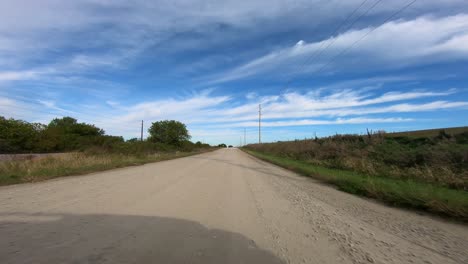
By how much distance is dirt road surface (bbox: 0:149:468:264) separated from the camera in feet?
11.3

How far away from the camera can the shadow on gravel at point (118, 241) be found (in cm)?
328

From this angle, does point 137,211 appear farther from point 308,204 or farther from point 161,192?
point 308,204

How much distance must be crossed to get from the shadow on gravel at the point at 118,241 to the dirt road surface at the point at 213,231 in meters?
0.01

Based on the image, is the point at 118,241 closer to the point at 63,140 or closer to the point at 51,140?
the point at 51,140

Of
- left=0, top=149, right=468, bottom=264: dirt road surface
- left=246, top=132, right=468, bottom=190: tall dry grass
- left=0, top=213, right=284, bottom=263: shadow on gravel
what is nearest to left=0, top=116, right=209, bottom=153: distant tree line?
left=246, top=132, right=468, bottom=190: tall dry grass

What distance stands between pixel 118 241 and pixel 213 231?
1.57m

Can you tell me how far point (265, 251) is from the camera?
3641 mm

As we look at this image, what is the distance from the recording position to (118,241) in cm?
384

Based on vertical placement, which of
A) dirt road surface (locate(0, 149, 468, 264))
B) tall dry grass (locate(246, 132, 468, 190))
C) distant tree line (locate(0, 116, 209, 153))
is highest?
distant tree line (locate(0, 116, 209, 153))

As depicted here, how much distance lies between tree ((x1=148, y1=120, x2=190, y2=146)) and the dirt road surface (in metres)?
56.8

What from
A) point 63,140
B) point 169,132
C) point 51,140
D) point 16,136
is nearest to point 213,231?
point 16,136

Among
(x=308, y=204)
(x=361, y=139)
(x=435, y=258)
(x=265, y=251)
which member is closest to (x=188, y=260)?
(x=265, y=251)

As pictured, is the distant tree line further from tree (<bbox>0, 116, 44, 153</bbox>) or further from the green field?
the green field

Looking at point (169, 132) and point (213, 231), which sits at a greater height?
point (169, 132)
